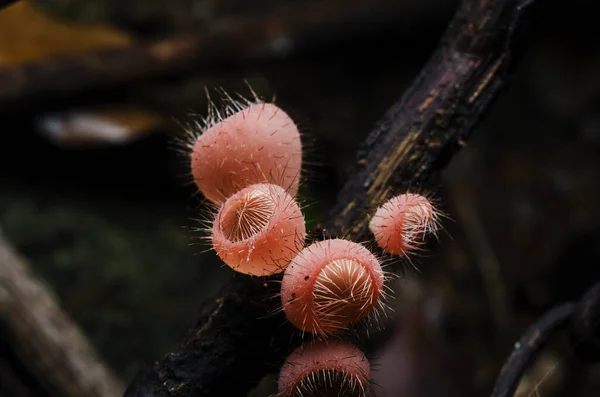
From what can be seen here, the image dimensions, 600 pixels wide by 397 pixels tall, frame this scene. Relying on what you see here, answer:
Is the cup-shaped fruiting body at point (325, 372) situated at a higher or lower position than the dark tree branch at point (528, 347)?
higher

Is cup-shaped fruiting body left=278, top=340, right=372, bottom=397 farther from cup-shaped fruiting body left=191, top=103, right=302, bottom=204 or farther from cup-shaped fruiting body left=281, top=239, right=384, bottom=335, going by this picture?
cup-shaped fruiting body left=191, top=103, right=302, bottom=204

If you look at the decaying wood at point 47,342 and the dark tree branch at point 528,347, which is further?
the decaying wood at point 47,342

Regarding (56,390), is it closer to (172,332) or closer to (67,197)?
(172,332)

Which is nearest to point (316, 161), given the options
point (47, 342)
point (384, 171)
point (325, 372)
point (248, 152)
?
point (47, 342)

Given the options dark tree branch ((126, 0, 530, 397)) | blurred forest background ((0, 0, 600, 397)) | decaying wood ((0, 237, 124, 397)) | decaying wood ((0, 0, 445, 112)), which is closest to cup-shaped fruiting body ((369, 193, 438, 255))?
dark tree branch ((126, 0, 530, 397))

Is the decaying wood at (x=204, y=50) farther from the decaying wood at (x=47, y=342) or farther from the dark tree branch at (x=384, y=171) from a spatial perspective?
the dark tree branch at (x=384, y=171)

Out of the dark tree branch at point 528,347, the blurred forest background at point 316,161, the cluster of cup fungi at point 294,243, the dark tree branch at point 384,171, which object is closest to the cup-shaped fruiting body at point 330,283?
the cluster of cup fungi at point 294,243

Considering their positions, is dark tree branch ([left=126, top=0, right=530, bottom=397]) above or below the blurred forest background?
above
